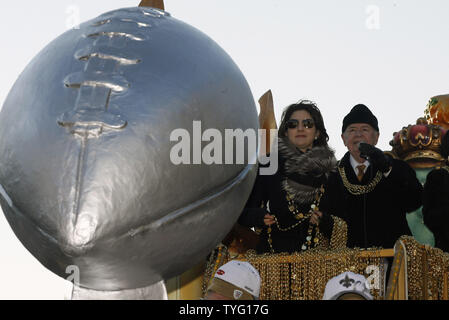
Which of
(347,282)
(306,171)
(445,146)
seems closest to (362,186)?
(306,171)

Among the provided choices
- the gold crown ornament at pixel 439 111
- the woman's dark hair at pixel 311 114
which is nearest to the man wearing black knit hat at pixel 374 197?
the woman's dark hair at pixel 311 114

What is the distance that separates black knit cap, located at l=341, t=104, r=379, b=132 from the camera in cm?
431

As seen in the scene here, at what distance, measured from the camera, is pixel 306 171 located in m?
3.24

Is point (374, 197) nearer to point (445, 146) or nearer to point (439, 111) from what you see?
point (445, 146)

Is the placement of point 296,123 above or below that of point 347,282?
above

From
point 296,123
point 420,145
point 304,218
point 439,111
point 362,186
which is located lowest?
point 304,218

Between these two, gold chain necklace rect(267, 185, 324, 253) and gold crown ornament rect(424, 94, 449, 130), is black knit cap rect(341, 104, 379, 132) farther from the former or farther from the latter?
gold chain necklace rect(267, 185, 324, 253)

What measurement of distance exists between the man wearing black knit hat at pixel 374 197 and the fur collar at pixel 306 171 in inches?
10.6

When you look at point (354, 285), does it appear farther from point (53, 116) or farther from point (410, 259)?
point (53, 116)

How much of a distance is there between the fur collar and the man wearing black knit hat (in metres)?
0.27

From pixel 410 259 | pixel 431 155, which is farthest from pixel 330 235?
pixel 431 155

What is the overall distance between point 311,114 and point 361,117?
0.52m

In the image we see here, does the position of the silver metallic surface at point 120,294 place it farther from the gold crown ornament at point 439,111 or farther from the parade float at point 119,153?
the gold crown ornament at point 439,111

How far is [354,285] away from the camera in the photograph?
2.24 m
